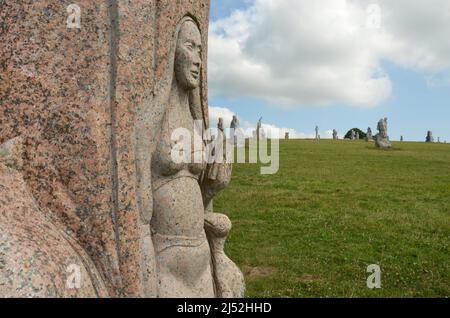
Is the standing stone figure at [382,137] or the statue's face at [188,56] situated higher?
the standing stone figure at [382,137]

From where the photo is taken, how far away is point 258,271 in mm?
8992

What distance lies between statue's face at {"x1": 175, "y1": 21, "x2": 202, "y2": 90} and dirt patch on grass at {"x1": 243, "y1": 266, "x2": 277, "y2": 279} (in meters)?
5.45

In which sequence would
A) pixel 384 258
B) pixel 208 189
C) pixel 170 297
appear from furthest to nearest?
pixel 384 258 < pixel 208 189 < pixel 170 297

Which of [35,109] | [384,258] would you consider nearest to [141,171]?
[35,109]

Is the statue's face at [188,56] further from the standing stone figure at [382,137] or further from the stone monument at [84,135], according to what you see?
the standing stone figure at [382,137]

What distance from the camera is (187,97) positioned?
4.20 meters

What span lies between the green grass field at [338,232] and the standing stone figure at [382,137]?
13.3 meters

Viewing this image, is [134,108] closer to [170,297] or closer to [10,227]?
[10,227]

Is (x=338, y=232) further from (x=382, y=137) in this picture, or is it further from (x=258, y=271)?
(x=382, y=137)

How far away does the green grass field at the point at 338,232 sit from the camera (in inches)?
332

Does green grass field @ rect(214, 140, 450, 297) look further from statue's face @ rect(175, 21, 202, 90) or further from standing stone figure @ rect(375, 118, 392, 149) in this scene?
standing stone figure @ rect(375, 118, 392, 149)

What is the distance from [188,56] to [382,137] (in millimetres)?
33733

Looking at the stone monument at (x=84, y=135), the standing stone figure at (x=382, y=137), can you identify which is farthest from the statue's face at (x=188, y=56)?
the standing stone figure at (x=382, y=137)

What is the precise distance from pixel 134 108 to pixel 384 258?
7.85 meters
